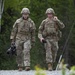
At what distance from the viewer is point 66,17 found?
38.3m

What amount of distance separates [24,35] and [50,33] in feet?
2.45

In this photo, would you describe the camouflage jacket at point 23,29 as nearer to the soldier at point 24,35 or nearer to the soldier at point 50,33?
the soldier at point 24,35

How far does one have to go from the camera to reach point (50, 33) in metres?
→ 13.3

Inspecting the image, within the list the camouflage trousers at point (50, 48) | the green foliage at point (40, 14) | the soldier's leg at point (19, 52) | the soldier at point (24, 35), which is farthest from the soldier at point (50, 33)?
the green foliage at point (40, 14)

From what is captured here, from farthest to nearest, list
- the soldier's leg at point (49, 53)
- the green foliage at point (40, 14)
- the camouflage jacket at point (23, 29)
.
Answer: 1. the green foliage at point (40, 14)
2. the soldier's leg at point (49, 53)
3. the camouflage jacket at point (23, 29)

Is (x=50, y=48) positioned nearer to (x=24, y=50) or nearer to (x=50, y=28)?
(x=50, y=28)

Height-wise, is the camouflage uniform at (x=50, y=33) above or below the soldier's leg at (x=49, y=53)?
above

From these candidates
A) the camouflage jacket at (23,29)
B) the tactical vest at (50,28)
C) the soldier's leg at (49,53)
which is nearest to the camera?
the camouflage jacket at (23,29)

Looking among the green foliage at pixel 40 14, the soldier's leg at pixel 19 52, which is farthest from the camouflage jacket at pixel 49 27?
the green foliage at pixel 40 14

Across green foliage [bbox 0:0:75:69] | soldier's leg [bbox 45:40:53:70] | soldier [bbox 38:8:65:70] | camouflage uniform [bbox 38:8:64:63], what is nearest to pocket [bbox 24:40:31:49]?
soldier [bbox 38:8:65:70]

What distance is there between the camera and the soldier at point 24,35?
12.9 m

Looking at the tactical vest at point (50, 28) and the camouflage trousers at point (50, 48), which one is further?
the camouflage trousers at point (50, 48)

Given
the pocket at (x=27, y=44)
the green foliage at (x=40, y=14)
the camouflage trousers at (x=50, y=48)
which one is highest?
the pocket at (x=27, y=44)

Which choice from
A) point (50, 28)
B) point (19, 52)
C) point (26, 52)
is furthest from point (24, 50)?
point (50, 28)
